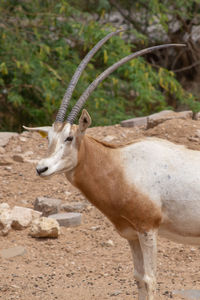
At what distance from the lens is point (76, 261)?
7133 mm

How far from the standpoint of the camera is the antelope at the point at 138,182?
4.77 metres

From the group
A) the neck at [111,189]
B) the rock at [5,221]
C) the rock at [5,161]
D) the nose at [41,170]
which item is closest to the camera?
the nose at [41,170]

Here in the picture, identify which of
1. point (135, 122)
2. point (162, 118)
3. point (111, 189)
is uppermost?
point (111, 189)

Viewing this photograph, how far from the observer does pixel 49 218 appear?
764 cm

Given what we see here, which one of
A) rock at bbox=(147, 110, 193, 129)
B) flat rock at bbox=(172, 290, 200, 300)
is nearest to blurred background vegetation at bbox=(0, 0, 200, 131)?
rock at bbox=(147, 110, 193, 129)

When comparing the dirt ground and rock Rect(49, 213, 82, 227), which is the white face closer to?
the dirt ground

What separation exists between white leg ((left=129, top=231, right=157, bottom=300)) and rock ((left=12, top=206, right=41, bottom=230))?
115 inches

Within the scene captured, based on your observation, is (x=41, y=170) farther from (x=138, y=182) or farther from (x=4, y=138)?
(x=4, y=138)

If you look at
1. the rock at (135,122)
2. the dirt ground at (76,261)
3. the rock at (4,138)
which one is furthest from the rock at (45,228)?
the rock at (135,122)

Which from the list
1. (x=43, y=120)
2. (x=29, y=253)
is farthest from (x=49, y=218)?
(x=43, y=120)

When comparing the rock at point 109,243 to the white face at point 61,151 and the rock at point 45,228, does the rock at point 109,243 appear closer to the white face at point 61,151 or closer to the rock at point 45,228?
the rock at point 45,228

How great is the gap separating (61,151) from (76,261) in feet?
9.00

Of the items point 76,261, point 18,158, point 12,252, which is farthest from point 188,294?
point 18,158

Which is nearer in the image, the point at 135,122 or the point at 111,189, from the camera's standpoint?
the point at 111,189
